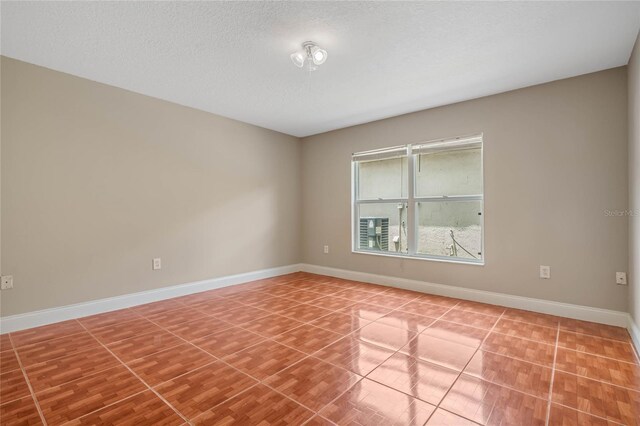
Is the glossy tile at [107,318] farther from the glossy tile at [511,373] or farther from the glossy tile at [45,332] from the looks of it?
the glossy tile at [511,373]

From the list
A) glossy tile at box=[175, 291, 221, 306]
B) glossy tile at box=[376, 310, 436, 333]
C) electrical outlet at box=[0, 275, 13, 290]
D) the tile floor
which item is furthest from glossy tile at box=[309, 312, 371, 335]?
electrical outlet at box=[0, 275, 13, 290]

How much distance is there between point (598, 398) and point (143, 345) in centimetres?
309

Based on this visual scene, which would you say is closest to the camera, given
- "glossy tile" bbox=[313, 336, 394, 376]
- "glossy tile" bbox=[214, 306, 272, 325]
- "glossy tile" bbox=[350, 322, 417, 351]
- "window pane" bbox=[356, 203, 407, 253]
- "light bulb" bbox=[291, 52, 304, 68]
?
"glossy tile" bbox=[313, 336, 394, 376]

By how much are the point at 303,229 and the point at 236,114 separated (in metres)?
2.31

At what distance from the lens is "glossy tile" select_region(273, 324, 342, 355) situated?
2365 mm

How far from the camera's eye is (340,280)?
4793 mm

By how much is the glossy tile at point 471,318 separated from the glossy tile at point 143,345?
2536 millimetres

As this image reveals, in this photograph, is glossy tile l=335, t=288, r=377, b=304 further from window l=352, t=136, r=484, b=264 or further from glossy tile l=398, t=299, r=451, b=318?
window l=352, t=136, r=484, b=264

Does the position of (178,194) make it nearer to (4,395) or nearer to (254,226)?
(254,226)

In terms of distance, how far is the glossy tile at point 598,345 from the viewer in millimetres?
2215

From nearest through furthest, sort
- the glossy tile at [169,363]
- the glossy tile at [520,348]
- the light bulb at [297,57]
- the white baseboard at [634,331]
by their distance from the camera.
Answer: the glossy tile at [169,363] → the glossy tile at [520,348] → the white baseboard at [634,331] → the light bulb at [297,57]

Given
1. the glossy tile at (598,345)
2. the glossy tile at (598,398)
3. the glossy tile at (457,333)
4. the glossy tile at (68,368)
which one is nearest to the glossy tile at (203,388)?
the glossy tile at (68,368)

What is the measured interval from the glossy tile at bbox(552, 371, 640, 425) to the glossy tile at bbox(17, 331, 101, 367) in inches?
128

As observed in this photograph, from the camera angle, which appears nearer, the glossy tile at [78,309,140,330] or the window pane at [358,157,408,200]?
the glossy tile at [78,309,140,330]
